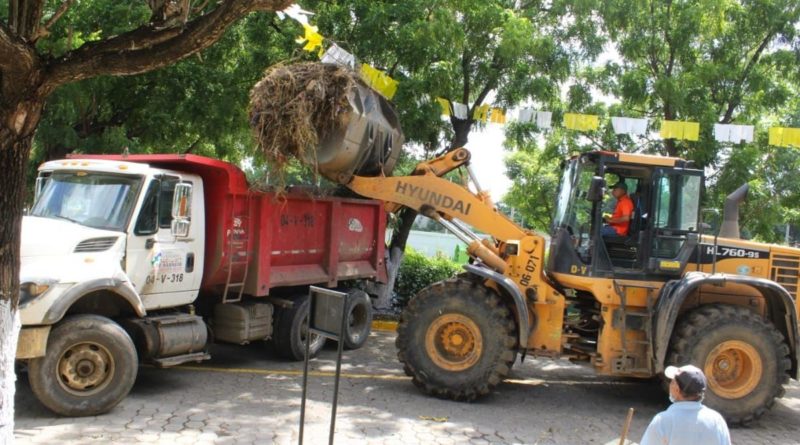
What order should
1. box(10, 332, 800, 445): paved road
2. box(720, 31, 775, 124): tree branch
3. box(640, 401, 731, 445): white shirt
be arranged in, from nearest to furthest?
1. box(640, 401, 731, 445): white shirt
2. box(10, 332, 800, 445): paved road
3. box(720, 31, 775, 124): tree branch

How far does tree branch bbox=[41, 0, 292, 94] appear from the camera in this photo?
3.95 m

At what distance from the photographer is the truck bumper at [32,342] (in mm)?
5875

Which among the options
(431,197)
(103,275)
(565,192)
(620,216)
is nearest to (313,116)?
(431,197)

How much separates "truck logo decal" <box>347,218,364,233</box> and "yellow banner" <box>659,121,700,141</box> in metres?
4.97

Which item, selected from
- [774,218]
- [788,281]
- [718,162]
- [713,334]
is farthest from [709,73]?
[713,334]

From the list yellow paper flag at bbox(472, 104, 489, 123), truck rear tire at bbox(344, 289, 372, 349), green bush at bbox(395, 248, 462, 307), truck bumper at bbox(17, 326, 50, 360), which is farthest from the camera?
green bush at bbox(395, 248, 462, 307)

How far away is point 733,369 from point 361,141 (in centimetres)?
460

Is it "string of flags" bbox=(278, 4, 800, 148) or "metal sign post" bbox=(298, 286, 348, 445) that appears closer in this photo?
"metal sign post" bbox=(298, 286, 348, 445)

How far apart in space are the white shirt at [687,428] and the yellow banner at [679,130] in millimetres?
8245

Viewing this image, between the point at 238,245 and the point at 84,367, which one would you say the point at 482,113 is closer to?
the point at 238,245

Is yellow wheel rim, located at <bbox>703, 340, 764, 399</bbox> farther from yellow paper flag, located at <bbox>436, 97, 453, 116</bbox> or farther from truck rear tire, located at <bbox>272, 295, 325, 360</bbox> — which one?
yellow paper flag, located at <bbox>436, 97, 453, 116</bbox>

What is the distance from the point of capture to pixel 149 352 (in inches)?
277

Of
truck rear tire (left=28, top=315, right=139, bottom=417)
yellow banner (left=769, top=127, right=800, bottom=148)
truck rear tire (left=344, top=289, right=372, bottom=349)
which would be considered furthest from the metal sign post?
yellow banner (left=769, top=127, right=800, bottom=148)

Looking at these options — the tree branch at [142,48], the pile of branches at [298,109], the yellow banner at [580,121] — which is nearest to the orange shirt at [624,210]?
the pile of branches at [298,109]
